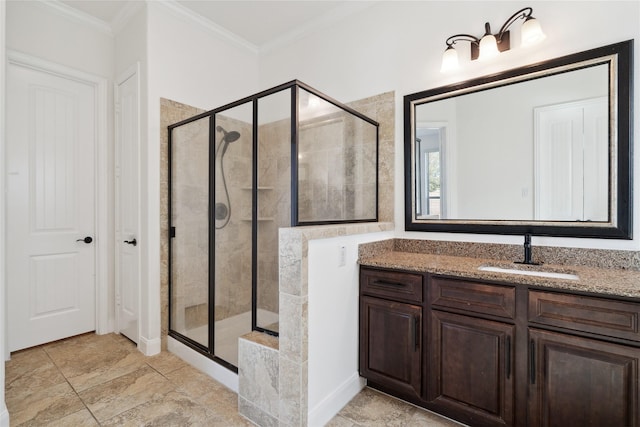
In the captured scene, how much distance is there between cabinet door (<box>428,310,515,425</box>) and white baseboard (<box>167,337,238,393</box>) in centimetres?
125

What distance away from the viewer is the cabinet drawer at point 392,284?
5.76 ft

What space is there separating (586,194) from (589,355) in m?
0.88

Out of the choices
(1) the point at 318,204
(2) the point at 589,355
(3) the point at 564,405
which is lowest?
(3) the point at 564,405

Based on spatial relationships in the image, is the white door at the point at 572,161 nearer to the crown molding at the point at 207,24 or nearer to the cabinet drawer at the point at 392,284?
the cabinet drawer at the point at 392,284

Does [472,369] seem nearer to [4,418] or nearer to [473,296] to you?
[473,296]

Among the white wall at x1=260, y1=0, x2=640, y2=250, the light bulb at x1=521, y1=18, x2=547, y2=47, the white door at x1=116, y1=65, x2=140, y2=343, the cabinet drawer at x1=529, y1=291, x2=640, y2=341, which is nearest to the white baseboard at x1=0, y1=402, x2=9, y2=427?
the white door at x1=116, y1=65, x2=140, y2=343

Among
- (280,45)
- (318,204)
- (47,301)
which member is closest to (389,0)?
(280,45)

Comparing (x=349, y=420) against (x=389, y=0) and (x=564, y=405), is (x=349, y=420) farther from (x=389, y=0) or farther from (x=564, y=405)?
(x=389, y=0)

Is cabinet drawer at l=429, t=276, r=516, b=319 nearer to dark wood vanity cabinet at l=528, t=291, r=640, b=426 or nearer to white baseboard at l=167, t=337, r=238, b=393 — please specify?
dark wood vanity cabinet at l=528, t=291, r=640, b=426

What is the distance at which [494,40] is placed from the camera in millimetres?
1892

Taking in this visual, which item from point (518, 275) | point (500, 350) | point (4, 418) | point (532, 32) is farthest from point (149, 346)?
point (532, 32)

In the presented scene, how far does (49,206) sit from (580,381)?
3808 millimetres

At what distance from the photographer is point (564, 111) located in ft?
5.79

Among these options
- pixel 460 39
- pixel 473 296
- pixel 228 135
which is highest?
pixel 460 39
